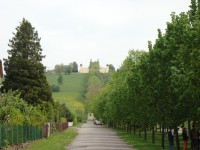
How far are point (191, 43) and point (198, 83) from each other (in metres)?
1.82

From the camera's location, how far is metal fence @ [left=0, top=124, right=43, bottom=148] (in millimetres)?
27938

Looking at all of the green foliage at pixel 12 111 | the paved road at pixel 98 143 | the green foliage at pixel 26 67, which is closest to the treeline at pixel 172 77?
the paved road at pixel 98 143

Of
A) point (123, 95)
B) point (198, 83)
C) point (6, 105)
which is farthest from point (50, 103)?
point (198, 83)

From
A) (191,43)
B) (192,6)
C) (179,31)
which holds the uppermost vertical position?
(192,6)

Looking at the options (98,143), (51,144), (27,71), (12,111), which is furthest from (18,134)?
(27,71)

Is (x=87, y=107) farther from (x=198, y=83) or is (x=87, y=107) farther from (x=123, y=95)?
(x=198, y=83)

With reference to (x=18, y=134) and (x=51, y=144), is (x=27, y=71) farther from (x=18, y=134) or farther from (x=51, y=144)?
(x=18, y=134)

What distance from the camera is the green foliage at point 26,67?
59938 mm

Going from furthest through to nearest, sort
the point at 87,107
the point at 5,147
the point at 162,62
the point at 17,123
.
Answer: the point at 87,107, the point at 17,123, the point at 162,62, the point at 5,147

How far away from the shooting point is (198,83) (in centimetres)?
2145

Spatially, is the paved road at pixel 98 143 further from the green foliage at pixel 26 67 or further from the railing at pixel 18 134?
the green foliage at pixel 26 67

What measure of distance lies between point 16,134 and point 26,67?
2897 cm

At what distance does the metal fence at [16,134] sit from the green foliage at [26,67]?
15874 millimetres

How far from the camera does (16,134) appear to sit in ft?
106
